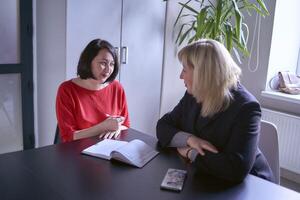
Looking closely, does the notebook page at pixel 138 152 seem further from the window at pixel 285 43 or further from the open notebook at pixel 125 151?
the window at pixel 285 43

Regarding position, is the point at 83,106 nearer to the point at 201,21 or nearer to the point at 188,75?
the point at 188,75

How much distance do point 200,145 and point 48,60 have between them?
5.34ft

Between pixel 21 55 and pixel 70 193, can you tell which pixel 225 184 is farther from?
pixel 21 55

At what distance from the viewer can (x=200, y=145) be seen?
1.37 meters

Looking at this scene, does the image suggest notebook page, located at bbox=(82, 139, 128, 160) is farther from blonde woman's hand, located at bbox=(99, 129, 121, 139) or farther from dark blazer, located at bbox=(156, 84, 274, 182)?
dark blazer, located at bbox=(156, 84, 274, 182)

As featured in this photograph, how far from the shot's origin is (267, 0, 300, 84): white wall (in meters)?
3.03

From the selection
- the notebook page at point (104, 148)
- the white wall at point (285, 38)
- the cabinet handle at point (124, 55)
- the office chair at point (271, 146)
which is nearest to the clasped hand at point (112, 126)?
the notebook page at point (104, 148)

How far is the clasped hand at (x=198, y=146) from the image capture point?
4.39ft

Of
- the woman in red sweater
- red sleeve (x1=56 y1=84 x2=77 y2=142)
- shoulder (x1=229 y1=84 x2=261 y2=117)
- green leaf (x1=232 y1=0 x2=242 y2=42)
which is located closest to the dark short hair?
the woman in red sweater

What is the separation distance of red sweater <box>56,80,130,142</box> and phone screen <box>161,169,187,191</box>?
74 centimetres

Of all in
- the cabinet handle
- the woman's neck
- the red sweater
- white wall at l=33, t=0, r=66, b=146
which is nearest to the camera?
the red sweater

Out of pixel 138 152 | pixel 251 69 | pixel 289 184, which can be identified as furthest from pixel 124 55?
pixel 289 184

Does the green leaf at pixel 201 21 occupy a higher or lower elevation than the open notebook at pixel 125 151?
higher

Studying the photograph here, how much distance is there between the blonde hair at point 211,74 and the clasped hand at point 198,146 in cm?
12
